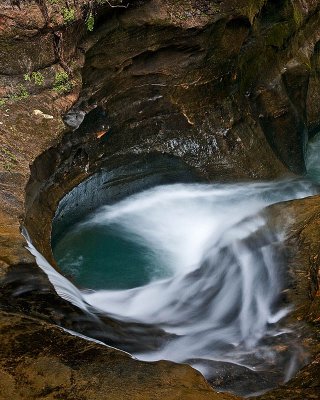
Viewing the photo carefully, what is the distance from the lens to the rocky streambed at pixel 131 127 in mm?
3518

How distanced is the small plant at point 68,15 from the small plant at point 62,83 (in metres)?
0.61

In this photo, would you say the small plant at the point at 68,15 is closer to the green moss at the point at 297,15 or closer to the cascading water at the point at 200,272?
the cascading water at the point at 200,272

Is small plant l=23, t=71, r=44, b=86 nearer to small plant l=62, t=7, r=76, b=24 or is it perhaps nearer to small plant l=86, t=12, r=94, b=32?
small plant l=62, t=7, r=76, b=24

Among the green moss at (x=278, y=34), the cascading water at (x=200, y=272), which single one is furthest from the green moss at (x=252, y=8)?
the cascading water at (x=200, y=272)

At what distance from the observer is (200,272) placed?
267 inches

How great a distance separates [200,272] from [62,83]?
2.81 m

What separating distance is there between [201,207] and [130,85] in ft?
6.62

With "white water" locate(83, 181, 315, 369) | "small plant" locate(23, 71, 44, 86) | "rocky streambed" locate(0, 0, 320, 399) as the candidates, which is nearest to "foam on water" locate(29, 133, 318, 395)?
"white water" locate(83, 181, 315, 369)

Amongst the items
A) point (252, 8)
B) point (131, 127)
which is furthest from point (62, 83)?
point (252, 8)

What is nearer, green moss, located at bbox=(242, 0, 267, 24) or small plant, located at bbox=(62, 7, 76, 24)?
small plant, located at bbox=(62, 7, 76, 24)

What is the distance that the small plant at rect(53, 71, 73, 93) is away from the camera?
7.02 m

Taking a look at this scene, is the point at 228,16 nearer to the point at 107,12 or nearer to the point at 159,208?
the point at 107,12

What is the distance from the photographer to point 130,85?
786 centimetres

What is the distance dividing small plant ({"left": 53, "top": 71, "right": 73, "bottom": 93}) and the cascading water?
180cm
